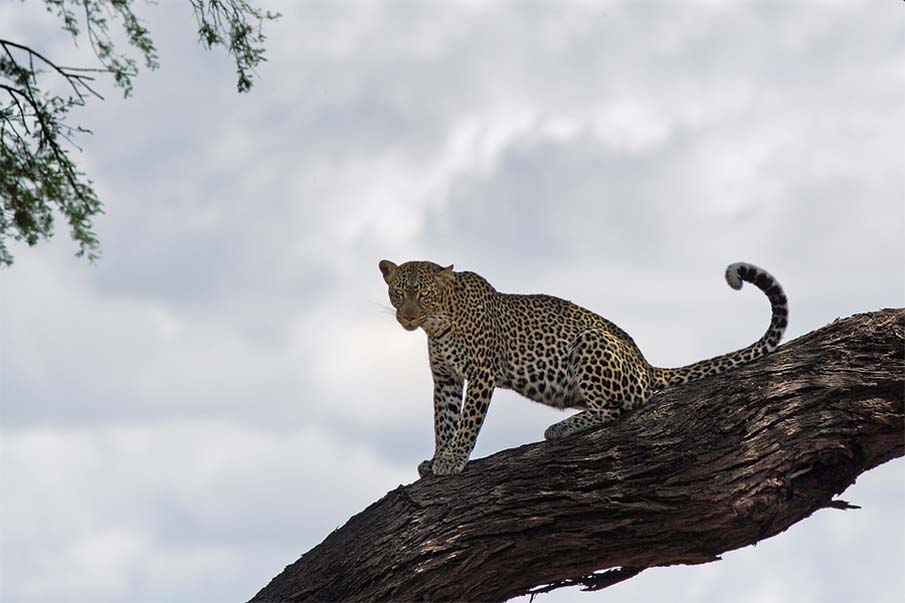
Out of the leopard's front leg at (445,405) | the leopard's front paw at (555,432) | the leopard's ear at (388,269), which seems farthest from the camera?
the leopard's ear at (388,269)

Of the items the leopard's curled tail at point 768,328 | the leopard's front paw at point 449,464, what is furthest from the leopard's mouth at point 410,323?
the leopard's curled tail at point 768,328

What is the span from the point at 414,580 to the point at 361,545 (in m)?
0.45

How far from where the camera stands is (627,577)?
732cm

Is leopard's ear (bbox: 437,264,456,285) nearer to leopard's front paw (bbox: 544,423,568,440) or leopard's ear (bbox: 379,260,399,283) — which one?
leopard's ear (bbox: 379,260,399,283)

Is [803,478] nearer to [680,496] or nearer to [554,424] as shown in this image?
[680,496]

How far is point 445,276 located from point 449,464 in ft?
4.45

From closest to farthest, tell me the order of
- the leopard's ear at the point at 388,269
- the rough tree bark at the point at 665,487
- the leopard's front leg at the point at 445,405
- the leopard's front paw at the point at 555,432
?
the rough tree bark at the point at 665,487 → the leopard's front paw at the point at 555,432 → the leopard's front leg at the point at 445,405 → the leopard's ear at the point at 388,269

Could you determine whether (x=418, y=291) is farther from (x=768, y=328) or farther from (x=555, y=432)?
(x=768, y=328)

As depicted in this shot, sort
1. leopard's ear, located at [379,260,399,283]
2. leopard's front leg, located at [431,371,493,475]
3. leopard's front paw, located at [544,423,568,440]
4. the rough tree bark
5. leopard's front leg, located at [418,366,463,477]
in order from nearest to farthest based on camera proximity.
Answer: the rough tree bark < leopard's front paw, located at [544,423,568,440] < leopard's front leg, located at [431,371,493,475] < leopard's front leg, located at [418,366,463,477] < leopard's ear, located at [379,260,399,283]

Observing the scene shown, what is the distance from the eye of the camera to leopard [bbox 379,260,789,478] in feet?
24.6

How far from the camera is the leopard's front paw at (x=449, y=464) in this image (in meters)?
7.47

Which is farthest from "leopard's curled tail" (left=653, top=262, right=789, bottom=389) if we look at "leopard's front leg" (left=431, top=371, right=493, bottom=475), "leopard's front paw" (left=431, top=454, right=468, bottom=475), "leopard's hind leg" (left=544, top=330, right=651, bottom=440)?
"leopard's front paw" (left=431, top=454, right=468, bottom=475)

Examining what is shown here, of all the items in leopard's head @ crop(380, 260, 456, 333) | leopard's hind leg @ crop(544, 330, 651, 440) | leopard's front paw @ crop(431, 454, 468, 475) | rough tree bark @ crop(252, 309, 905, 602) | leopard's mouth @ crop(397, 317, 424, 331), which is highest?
leopard's head @ crop(380, 260, 456, 333)

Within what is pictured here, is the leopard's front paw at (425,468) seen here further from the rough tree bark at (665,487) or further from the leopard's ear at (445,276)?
the leopard's ear at (445,276)
